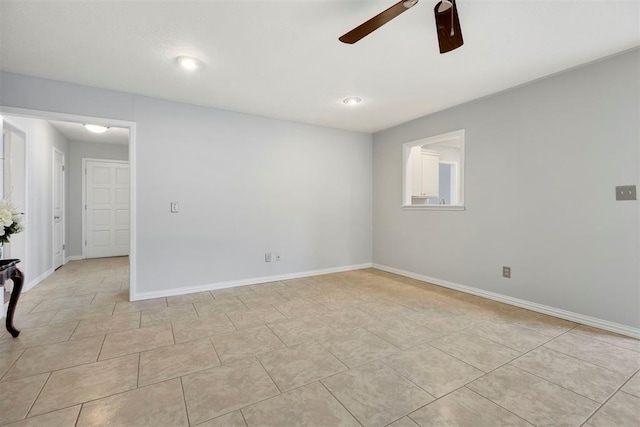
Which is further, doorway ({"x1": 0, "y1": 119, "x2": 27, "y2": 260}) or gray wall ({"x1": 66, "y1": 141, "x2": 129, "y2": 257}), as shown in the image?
gray wall ({"x1": 66, "y1": 141, "x2": 129, "y2": 257})

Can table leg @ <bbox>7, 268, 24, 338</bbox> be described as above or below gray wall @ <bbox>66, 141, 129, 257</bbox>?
below

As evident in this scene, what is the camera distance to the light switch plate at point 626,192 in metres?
2.46

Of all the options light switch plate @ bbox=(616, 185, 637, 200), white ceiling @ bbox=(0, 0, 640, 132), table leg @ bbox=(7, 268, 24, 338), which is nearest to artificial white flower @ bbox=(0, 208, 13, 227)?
table leg @ bbox=(7, 268, 24, 338)

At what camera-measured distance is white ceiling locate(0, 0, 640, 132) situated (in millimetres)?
1967

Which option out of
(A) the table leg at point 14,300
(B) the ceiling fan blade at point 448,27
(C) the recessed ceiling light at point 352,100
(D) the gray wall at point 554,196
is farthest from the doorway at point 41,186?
(D) the gray wall at point 554,196

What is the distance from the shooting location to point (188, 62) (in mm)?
2639

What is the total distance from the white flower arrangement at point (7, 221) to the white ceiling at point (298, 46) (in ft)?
4.39

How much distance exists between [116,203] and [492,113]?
294 inches

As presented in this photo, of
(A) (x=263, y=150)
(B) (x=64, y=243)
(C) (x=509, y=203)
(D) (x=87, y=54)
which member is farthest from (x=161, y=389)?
(B) (x=64, y=243)

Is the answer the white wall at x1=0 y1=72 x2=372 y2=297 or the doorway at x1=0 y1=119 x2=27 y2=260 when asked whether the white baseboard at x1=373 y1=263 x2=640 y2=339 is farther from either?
the doorway at x1=0 y1=119 x2=27 y2=260

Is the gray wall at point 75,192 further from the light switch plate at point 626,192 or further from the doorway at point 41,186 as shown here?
the light switch plate at point 626,192

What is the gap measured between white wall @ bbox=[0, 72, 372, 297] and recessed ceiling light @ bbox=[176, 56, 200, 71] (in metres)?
1.09

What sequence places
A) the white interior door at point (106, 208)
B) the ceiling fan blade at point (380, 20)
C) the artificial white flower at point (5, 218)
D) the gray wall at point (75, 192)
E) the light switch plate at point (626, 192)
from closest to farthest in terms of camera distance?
the ceiling fan blade at point (380, 20) < the artificial white flower at point (5, 218) < the light switch plate at point (626, 192) < the gray wall at point (75, 192) < the white interior door at point (106, 208)

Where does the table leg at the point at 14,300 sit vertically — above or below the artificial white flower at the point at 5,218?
below
